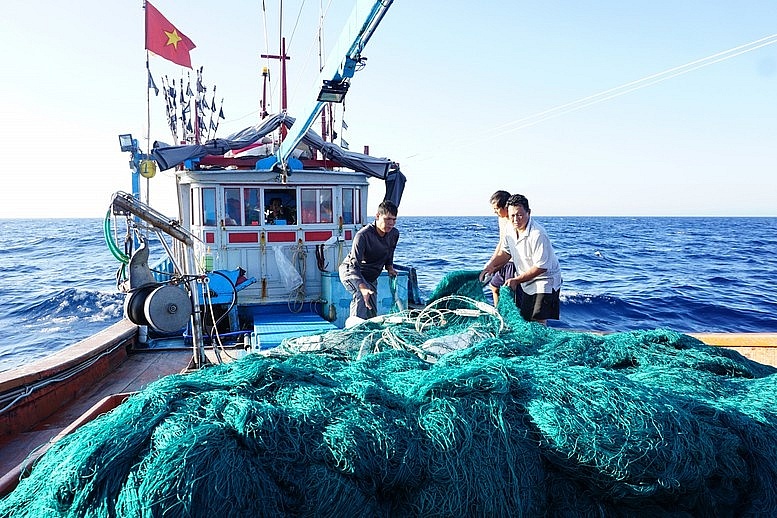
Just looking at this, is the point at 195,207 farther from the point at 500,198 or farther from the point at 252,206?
the point at 500,198

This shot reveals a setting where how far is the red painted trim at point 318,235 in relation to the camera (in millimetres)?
8914

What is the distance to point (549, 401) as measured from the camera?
197cm

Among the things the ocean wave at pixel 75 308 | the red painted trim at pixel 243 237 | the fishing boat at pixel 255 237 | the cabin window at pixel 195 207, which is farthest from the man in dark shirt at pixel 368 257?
the ocean wave at pixel 75 308

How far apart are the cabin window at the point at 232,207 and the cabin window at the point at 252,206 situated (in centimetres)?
11

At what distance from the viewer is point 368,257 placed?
203 inches

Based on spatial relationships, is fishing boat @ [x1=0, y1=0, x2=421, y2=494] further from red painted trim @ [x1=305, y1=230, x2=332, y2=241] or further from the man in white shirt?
the man in white shirt

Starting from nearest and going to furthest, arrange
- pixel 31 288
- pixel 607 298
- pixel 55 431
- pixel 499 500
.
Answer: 1. pixel 499 500
2. pixel 55 431
3. pixel 607 298
4. pixel 31 288

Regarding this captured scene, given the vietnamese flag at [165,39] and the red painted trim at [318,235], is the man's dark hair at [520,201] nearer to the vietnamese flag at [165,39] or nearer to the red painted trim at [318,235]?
the red painted trim at [318,235]

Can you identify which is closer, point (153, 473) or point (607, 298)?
point (153, 473)

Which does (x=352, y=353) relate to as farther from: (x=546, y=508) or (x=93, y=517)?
(x=93, y=517)

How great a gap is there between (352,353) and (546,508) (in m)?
1.52

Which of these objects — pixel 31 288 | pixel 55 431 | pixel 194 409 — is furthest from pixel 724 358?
pixel 31 288

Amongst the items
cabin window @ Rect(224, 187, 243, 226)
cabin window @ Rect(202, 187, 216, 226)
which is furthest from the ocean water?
cabin window @ Rect(224, 187, 243, 226)

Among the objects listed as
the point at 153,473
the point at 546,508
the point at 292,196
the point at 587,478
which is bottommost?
the point at 546,508
